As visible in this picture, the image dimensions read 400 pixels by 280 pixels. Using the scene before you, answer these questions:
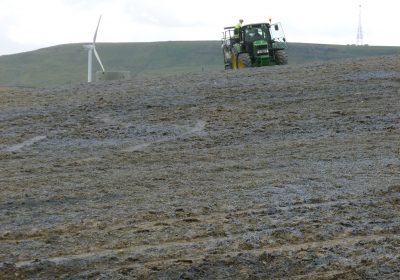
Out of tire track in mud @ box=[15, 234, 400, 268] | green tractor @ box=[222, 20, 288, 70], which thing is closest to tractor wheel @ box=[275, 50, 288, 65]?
green tractor @ box=[222, 20, 288, 70]

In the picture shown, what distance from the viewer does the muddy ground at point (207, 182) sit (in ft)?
19.3

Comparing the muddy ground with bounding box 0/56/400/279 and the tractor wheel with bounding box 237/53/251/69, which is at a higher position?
the tractor wheel with bounding box 237/53/251/69

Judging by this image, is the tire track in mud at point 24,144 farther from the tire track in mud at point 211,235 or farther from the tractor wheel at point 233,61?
the tractor wheel at point 233,61

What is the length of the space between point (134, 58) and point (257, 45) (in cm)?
11009

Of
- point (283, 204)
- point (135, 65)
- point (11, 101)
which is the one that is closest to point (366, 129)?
point (283, 204)

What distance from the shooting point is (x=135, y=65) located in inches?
5084

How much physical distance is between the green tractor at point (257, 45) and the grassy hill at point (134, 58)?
260 feet

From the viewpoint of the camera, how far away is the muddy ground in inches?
232

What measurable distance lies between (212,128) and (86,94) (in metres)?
5.35

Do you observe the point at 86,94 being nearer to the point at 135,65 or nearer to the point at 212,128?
the point at 212,128

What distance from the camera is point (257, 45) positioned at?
27.1 m

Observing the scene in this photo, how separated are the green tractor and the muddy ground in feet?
34.0

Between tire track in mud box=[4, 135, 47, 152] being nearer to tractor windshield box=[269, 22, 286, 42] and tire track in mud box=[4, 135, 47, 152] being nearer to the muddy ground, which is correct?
the muddy ground

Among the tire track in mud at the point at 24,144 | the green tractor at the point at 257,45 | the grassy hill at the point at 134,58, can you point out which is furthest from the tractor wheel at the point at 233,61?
the grassy hill at the point at 134,58
